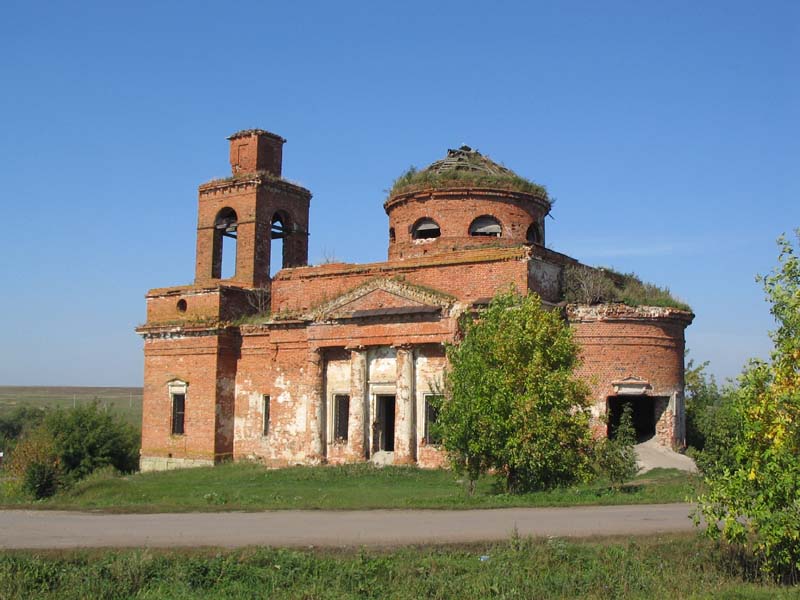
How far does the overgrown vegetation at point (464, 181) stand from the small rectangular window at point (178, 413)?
1035 cm

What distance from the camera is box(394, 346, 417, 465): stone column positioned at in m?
22.8

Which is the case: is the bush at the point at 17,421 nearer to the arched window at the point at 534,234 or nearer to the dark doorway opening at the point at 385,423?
the dark doorway opening at the point at 385,423

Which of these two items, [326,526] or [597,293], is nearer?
[326,526]

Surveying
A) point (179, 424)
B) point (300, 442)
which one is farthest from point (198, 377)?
point (300, 442)

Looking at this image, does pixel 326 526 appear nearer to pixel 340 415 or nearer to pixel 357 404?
pixel 357 404

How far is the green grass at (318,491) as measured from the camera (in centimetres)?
1518

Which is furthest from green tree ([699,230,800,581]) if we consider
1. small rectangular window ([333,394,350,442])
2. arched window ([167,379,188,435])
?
arched window ([167,379,188,435])

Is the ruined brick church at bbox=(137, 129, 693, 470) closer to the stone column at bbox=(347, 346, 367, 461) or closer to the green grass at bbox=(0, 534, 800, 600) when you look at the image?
the stone column at bbox=(347, 346, 367, 461)

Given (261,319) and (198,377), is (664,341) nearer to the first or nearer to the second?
(261,319)

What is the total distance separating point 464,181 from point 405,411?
320 inches

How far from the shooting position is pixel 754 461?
922cm

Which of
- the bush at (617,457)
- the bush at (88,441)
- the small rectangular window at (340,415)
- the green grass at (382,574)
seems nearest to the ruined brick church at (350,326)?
the small rectangular window at (340,415)

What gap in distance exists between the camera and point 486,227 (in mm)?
26938

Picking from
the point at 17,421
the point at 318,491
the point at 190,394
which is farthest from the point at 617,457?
the point at 17,421
